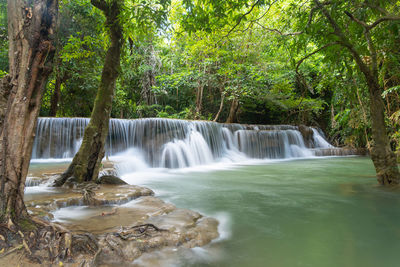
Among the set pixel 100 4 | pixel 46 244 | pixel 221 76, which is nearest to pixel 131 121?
pixel 221 76

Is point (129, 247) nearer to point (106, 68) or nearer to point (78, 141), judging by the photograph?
point (106, 68)

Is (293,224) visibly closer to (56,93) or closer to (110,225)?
(110,225)

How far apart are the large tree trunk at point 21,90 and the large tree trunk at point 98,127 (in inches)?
105

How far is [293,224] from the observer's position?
3570 millimetres

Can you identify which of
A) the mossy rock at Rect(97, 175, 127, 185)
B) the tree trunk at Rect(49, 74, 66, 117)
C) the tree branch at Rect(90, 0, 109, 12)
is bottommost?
the mossy rock at Rect(97, 175, 127, 185)

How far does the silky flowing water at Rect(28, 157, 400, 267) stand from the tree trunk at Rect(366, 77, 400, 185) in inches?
13.7

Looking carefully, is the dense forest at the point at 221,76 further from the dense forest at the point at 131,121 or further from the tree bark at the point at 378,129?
the tree bark at the point at 378,129

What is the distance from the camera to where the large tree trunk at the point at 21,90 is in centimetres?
212

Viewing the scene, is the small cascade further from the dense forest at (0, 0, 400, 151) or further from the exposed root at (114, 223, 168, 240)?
the exposed root at (114, 223, 168, 240)

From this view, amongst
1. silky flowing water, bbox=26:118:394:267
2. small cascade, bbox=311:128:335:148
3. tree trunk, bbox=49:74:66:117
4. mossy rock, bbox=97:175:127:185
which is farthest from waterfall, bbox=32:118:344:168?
small cascade, bbox=311:128:335:148

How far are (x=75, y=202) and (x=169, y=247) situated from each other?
6.79 feet

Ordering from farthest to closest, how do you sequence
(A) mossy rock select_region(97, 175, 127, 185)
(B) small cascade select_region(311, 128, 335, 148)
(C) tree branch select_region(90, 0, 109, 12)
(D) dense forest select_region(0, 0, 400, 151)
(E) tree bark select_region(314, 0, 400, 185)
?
(B) small cascade select_region(311, 128, 335, 148)
(D) dense forest select_region(0, 0, 400, 151)
(A) mossy rock select_region(97, 175, 127, 185)
(E) tree bark select_region(314, 0, 400, 185)
(C) tree branch select_region(90, 0, 109, 12)

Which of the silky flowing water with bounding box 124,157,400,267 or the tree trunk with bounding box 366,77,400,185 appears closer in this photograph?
the silky flowing water with bounding box 124,157,400,267

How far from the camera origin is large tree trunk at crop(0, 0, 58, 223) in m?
2.12
